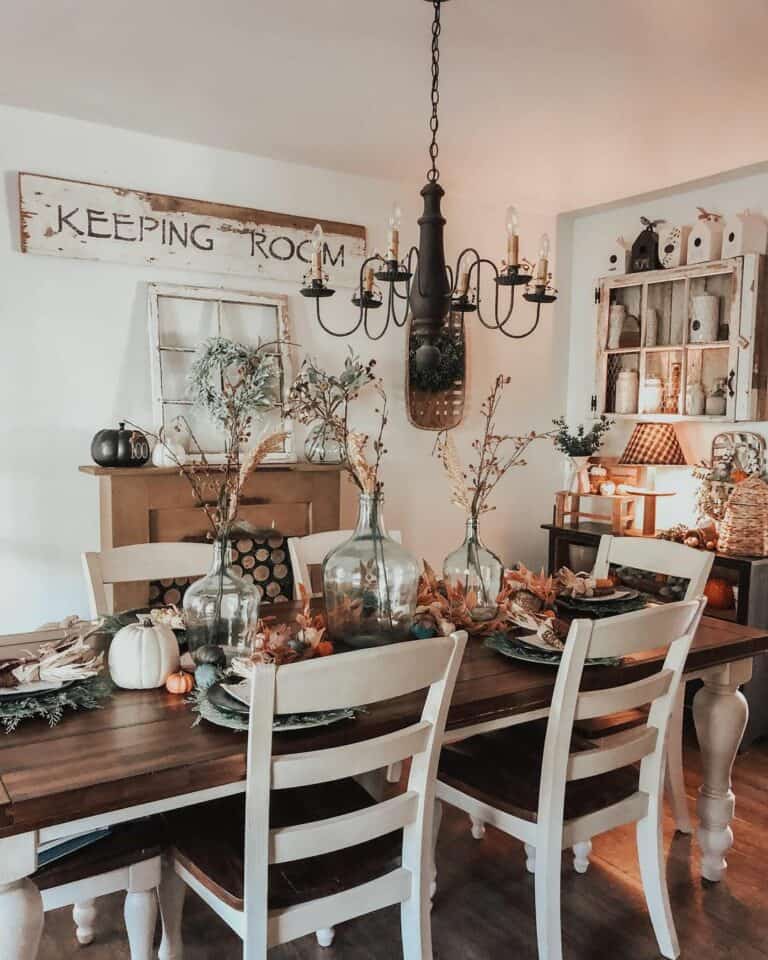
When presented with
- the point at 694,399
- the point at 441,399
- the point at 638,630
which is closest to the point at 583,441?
the point at 694,399

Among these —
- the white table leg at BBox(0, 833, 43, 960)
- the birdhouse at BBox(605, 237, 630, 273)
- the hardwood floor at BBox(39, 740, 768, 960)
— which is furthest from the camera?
the birdhouse at BBox(605, 237, 630, 273)

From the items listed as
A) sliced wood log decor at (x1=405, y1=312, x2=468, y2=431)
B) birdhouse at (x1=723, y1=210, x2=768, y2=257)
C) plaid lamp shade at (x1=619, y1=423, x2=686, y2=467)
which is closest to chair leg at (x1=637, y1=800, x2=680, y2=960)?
plaid lamp shade at (x1=619, y1=423, x2=686, y2=467)

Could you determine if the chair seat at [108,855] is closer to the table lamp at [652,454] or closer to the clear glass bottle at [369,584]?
the clear glass bottle at [369,584]

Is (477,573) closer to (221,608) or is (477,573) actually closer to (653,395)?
(221,608)

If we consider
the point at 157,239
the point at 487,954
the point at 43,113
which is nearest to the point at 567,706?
the point at 487,954

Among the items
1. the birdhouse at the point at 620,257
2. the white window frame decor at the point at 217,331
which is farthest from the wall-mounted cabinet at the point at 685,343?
the white window frame decor at the point at 217,331

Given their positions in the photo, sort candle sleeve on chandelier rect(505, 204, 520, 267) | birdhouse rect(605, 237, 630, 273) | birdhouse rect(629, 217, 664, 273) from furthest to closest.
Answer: birdhouse rect(605, 237, 630, 273) < birdhouse rect(629, 217, 664, 273) < candle sleeve on chandelier rect(505, 204, 520, 267)

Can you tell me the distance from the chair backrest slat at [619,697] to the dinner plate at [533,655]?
62 millimetres

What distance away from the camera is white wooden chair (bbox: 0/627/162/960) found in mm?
1513

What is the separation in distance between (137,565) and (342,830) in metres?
1.20

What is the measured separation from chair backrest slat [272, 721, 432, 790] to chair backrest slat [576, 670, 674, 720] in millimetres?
414

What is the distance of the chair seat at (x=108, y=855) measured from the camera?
1.51 meters

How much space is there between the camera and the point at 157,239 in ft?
11.3

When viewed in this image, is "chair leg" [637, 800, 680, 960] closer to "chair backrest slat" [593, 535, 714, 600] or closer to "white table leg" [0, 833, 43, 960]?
"chair backrest slat" [593, 535, 714, 600]
